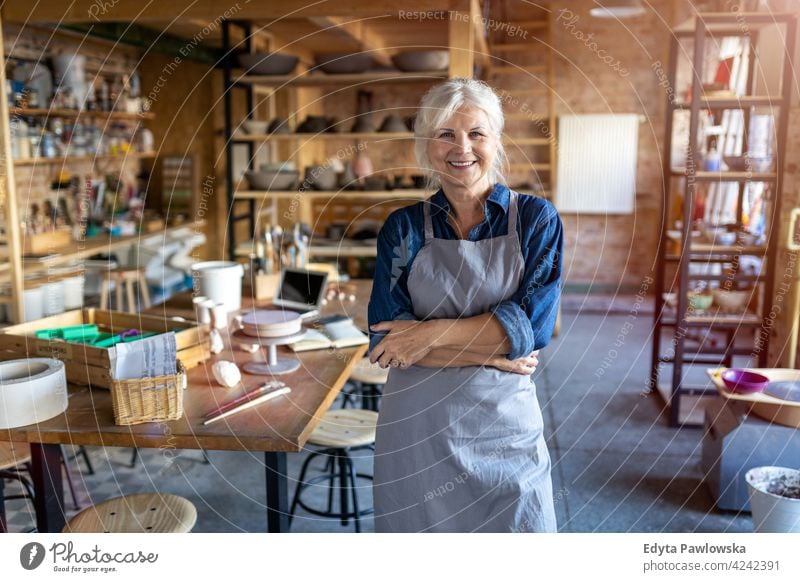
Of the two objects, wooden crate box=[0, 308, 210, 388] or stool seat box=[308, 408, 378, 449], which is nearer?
wooden crate box=[0, 308, 210, 388]

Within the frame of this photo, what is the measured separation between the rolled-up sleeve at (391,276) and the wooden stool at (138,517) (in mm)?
791

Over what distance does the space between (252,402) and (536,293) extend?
0.95m

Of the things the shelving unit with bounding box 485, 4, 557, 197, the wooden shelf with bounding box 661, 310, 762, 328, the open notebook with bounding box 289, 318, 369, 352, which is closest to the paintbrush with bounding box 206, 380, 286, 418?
the open notebook with bounding box 289, 318, 369, 352

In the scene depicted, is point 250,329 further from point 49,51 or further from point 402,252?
point 49,51

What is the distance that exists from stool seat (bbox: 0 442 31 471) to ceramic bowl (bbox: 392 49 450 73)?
3079 millimetres

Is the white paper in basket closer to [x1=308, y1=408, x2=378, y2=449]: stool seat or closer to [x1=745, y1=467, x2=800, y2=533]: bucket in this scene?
[x1=308, y1=408, x2=378, y2=449]: stool seat

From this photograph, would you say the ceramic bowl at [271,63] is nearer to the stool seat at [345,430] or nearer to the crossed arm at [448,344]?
the stool seat at [345,430]

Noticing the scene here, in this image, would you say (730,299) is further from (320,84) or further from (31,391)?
(31,391)

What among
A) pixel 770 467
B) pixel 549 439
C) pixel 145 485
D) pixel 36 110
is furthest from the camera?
pixel 36 110

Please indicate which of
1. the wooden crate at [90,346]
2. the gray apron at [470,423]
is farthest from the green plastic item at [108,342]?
the gray apron at [470,423]

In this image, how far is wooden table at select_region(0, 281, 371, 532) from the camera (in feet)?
6.72
